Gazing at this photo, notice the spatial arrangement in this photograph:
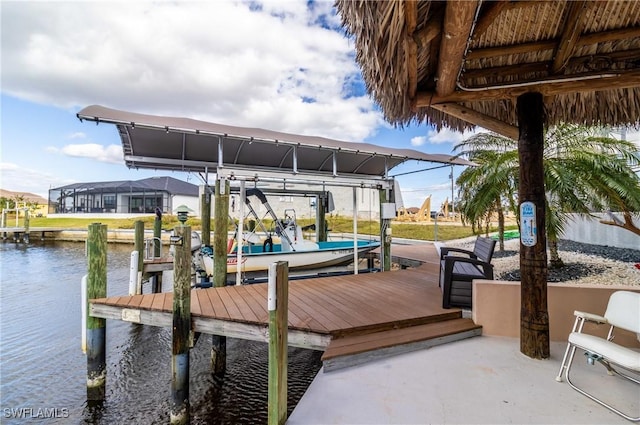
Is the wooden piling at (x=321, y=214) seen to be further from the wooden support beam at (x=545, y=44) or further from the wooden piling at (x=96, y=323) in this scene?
the wooden support beam at (x=545, y=44)

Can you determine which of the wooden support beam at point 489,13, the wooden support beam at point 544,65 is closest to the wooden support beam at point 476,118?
the wooden support beam at point 544,65

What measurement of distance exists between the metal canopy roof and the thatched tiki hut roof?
308 cm

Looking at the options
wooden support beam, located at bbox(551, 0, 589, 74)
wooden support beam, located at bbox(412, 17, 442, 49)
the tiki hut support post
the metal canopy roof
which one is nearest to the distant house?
the metal canopy roof

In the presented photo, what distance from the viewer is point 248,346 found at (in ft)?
17.5

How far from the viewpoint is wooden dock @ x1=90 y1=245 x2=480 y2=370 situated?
2.83m

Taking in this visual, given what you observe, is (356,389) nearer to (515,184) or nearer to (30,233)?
(515,184)

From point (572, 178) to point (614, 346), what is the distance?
370cm

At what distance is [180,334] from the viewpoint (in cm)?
315

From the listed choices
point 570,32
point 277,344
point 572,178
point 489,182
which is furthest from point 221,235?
point 572,178

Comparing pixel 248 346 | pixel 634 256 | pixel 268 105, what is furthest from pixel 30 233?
pixel 634 256

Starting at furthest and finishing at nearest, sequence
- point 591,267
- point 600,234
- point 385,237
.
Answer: point 600,234
point 385,237
point 591,267

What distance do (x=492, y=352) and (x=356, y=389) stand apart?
5.07 ft

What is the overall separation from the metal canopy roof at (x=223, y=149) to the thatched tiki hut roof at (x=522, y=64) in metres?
3.08

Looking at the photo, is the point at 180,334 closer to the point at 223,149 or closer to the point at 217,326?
the point at 217,326
